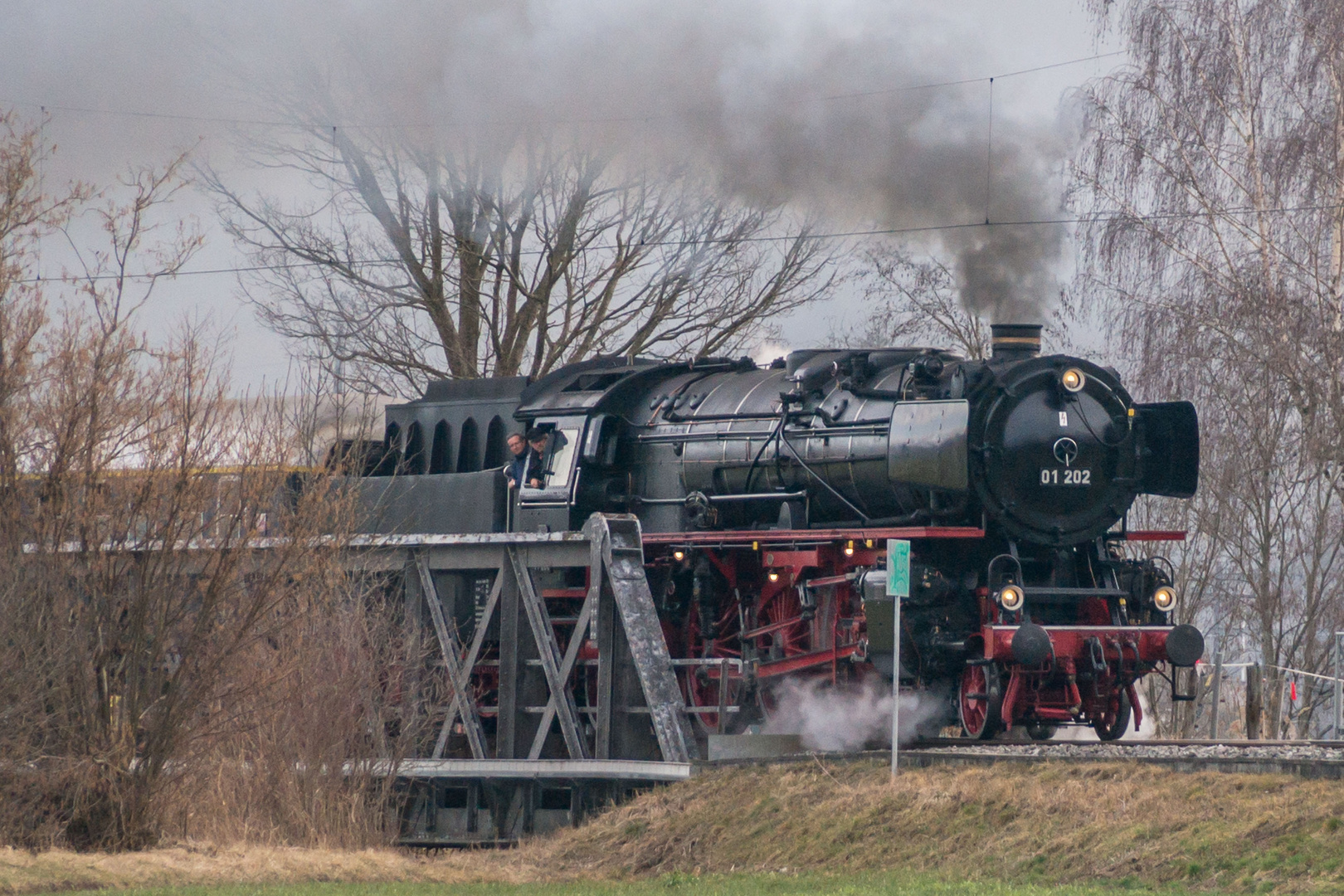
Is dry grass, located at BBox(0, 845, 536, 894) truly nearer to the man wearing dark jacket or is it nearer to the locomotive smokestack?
the man wearing dark jacket

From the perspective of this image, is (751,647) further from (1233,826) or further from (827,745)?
(1233,826)

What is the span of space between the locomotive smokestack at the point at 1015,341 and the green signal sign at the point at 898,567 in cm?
283

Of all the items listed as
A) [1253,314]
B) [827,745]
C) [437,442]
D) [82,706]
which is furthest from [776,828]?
[1253,314]

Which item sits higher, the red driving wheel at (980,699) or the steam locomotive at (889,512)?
the steam locomotive at (889,512)

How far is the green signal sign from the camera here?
14.9 metres

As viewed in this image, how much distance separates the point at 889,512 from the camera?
16.6 m

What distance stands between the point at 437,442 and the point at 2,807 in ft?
24.5

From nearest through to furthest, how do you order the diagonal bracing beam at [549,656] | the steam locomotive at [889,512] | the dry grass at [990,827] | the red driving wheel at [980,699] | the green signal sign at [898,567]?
the dry grass at [990,827], the green signal sign at [898,567], the red driving wheel at [980,699], the steam locomotive at [889,512], the diagonal bracing beam at [549,656]

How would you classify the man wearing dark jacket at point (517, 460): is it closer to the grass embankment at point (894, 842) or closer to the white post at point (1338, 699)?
the grass embankment at point (894, 842)

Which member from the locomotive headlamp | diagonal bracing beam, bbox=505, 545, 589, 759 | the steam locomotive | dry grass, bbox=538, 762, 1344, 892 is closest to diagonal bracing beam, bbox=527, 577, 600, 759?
diagonal bracing beam, bbox=505, 545, 589, 759

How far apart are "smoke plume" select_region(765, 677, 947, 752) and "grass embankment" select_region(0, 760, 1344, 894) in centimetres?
152

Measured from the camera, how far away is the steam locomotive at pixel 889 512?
15750mm

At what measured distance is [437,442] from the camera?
21.0 m

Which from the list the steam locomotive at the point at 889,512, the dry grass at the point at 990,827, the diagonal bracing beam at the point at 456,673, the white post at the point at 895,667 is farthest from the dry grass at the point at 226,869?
the white post at the point at 895,667
